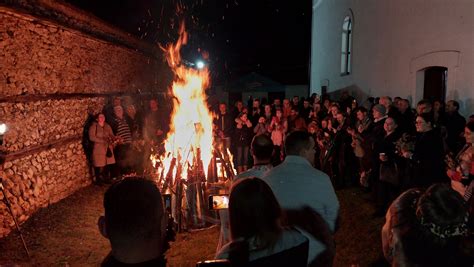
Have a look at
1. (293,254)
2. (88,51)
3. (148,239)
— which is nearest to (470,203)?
(293,254)

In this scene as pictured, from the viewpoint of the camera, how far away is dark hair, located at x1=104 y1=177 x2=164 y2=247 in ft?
8.43

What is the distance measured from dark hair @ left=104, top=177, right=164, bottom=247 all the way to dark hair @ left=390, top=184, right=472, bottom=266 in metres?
1.59

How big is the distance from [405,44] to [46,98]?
31.0 ft

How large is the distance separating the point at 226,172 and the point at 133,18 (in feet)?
38.3

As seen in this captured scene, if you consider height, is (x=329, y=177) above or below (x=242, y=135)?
below

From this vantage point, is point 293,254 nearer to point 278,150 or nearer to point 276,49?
point 278,150

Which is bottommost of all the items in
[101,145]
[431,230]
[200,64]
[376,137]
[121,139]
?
[101,145]

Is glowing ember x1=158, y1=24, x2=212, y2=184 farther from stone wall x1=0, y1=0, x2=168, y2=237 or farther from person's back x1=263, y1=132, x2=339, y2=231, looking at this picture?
person's back x1=263, y1=132, x2=339, y2=231

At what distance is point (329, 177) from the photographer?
6.10 meters

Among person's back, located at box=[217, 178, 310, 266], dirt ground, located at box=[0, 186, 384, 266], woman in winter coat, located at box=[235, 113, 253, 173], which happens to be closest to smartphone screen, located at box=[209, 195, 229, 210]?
dirt ground, located at box=[0, 186, 384, 266]

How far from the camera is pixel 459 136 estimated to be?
8.16m

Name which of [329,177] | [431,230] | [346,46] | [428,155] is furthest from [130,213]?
[346,46]

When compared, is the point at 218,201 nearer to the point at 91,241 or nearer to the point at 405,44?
the point at 91,241

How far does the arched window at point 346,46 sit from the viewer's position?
17.2m
